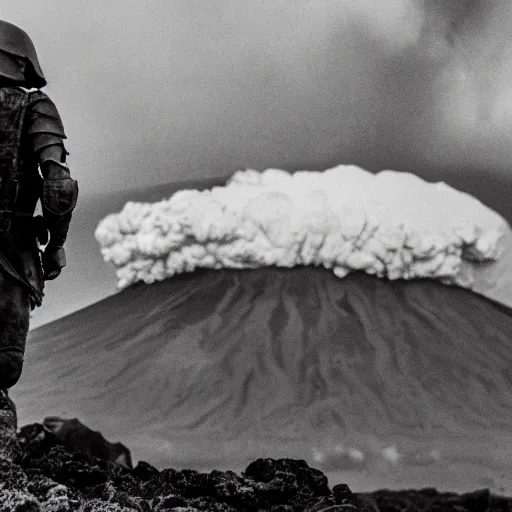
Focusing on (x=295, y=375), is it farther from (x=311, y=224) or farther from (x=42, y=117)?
(x=42, y=117)

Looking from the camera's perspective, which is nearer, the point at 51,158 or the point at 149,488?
the point at 51,158

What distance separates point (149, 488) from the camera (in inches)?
224

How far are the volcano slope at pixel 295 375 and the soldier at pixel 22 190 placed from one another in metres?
5.66

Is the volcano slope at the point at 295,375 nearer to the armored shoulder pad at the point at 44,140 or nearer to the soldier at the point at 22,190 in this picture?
the soldier at the point at 22,190

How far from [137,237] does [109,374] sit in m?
1.91

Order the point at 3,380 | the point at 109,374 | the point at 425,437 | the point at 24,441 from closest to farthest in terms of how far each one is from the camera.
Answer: the point at 3,380 → the point at 24,441 → the point at 425,437 → the point at 109,374

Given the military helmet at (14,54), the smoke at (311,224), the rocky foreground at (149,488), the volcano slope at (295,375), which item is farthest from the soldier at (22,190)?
the smoke at (311,224)

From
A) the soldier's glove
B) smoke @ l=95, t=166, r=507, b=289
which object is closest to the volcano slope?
smoke @ l=95, t=166, r=507, b=289

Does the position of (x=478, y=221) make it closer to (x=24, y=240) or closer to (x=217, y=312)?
(x=217, y=312)

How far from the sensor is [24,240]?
372 centimetres

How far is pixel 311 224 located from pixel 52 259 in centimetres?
762

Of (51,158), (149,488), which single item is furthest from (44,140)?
(149,488)

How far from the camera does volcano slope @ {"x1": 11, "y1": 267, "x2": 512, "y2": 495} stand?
9266mm

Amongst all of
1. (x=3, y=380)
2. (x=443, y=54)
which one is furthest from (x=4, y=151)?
(x=443, y=54)
